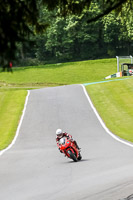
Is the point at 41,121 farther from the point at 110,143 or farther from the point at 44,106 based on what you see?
the point at 110,143

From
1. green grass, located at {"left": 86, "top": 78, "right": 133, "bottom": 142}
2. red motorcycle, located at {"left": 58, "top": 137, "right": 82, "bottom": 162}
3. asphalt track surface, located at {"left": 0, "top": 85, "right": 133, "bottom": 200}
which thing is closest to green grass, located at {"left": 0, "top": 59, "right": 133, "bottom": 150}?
green grass, located at {"left": 86, "top": 78, "right": 133, "bottom": 142}

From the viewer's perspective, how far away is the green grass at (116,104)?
1018 inches

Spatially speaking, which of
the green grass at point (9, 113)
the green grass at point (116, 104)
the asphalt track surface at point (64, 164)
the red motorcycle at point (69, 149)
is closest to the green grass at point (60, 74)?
the green grass at point (9, 113)

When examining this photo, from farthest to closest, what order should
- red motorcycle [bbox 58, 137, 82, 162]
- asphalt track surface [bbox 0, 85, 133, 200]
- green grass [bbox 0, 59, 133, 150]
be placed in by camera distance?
green grass [bbox 0, 59, 133, 150] < red motorcycle [bbox 58, 137, 82, 162] < asphalt track surface [bbox 0, 85, 133, 200]

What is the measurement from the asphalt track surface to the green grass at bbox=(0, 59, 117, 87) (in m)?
30.9

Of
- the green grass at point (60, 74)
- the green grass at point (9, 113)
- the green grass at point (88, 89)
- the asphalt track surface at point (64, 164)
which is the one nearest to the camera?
the asphalt track surface at point (64, 164)

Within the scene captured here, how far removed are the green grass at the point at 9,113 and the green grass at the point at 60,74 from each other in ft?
61.3

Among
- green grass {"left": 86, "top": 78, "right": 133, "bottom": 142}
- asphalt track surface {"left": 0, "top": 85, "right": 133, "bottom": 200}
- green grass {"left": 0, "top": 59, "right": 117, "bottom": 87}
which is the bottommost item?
green grass {"left": 0, "top": 59, "right": 117, "bottom": 87}

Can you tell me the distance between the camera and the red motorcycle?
1501 cm

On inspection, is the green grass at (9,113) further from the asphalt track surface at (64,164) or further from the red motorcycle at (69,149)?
the red motorcycle at (69,149)

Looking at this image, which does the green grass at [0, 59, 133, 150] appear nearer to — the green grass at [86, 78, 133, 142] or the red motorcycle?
the green grass at [86, 78, 133, 142]

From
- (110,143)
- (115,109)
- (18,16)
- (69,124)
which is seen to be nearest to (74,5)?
(18,16)

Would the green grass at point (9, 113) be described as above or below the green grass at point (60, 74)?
above

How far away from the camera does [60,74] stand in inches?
2630
